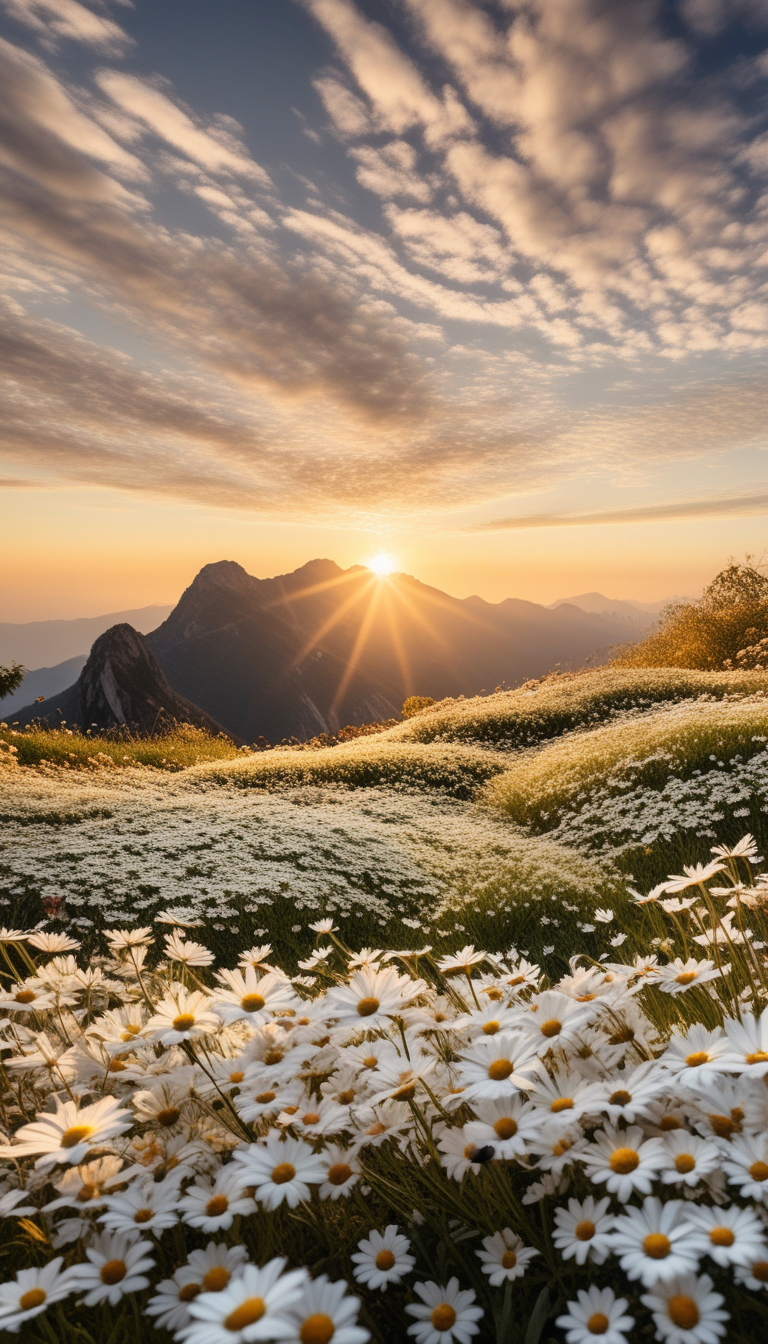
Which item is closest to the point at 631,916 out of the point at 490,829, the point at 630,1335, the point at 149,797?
the point at 630,1335

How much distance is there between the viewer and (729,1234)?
119 centimetres

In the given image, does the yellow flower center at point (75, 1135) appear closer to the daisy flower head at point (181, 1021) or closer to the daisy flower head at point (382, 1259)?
the daisy flower head at point (181, 1021)

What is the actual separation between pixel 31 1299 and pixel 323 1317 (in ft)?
2.07

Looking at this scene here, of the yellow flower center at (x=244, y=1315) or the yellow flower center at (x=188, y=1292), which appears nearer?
the yellow flower center at (x=244, y=1315)

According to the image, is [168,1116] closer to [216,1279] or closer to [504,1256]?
[216,1279]

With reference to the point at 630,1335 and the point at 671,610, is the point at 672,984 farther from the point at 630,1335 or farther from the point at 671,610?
the point at 671,610

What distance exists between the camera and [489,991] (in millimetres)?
2379

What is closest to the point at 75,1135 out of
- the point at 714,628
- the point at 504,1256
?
the point at 504,1256

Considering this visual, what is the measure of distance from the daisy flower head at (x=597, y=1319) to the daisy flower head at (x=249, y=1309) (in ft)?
1.65

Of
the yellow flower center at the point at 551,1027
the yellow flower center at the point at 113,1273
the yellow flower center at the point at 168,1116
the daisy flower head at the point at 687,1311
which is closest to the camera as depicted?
the daisy flower head at the point at 687,1311

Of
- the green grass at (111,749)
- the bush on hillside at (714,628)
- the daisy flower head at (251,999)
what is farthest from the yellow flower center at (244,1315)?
the bush on hillside at (714,628)

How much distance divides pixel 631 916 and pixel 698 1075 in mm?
4606

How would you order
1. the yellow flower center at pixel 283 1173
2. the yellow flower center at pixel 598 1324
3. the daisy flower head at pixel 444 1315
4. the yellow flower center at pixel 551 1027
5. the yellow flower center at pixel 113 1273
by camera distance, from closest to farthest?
the yellow flower center at pixel 598 1324, the daisy flower head at pixel 444 1315, the yellow flower center at pixel 113 1273, the yellow flower center at pixel 283 1173, the yellow flower center at pixel 551 1027

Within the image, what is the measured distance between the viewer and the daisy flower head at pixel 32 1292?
1.21 metres
